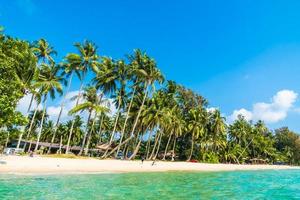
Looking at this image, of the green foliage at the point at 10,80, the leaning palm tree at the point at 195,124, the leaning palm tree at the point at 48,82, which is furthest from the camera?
the leaning palm tree at the point at 195,124

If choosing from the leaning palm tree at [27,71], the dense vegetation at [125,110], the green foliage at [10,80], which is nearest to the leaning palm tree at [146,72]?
the dense vegetation at [125,110]

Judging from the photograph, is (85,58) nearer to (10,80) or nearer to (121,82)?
(121,82)

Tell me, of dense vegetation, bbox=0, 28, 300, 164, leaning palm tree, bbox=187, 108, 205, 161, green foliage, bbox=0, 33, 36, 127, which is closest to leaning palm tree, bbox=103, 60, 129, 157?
dense vegetation, bbox=0, 28, 300, 164

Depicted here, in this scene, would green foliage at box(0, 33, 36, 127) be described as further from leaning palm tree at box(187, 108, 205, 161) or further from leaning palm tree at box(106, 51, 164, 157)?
leaning palm tree at box(187, 108, 205, 161)

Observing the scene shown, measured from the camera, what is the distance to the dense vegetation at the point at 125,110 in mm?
21688

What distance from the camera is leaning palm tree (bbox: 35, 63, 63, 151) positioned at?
41.6 metres

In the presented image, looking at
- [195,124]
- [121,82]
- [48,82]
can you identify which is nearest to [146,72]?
[121,82]

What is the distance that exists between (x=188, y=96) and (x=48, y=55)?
32.6 meters

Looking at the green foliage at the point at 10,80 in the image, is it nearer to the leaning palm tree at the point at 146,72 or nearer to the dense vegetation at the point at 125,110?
the dense vegetation at the point at 125,110

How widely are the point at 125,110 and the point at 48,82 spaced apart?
1336 centimetres

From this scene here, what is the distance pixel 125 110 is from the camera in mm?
49781

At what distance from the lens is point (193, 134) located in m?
61.0

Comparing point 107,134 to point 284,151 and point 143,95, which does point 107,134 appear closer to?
point 143,95

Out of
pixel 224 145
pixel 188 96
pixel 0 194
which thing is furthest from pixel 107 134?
pixel 0 194
